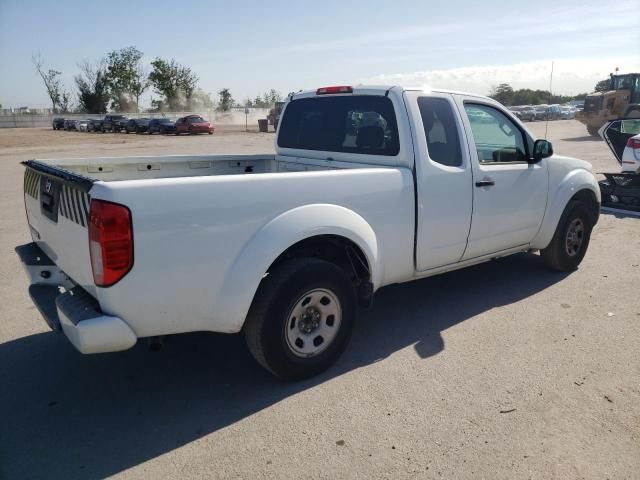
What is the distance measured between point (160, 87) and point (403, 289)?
80205mm

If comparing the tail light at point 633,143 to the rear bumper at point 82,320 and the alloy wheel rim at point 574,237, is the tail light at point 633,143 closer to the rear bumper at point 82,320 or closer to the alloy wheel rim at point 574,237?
the alloy wheel rim at point 574,237

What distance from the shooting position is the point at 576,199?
5.42 m

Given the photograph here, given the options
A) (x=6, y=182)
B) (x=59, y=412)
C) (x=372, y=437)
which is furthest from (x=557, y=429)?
(x=6, y=182)

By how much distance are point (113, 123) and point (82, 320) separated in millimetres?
48385

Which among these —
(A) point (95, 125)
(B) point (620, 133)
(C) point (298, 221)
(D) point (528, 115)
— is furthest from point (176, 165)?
(D) point (528, 115)

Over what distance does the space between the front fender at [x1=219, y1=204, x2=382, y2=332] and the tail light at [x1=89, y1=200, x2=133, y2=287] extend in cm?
57

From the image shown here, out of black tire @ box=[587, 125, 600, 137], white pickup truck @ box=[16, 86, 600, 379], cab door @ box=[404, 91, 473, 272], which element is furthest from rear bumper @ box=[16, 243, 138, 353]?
black tire @ box=[587, 125, 600, 137]

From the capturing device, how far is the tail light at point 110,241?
254 cm

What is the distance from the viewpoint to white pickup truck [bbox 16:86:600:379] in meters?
2.66

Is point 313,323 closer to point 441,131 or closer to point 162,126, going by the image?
point 441,131

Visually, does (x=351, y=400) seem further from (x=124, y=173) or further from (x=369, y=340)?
(x=124, y=173)

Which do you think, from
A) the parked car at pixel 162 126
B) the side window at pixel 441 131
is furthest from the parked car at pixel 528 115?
the side window at pixel 441 131

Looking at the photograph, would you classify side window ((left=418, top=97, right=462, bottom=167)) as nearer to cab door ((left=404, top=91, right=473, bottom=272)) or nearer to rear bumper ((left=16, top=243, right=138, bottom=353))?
cab door ((left=404, top=91, right=473, bottom=272))

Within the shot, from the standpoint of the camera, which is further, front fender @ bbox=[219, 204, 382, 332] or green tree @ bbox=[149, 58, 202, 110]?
green tree @ bbox=[149, 58, 202, 110]
